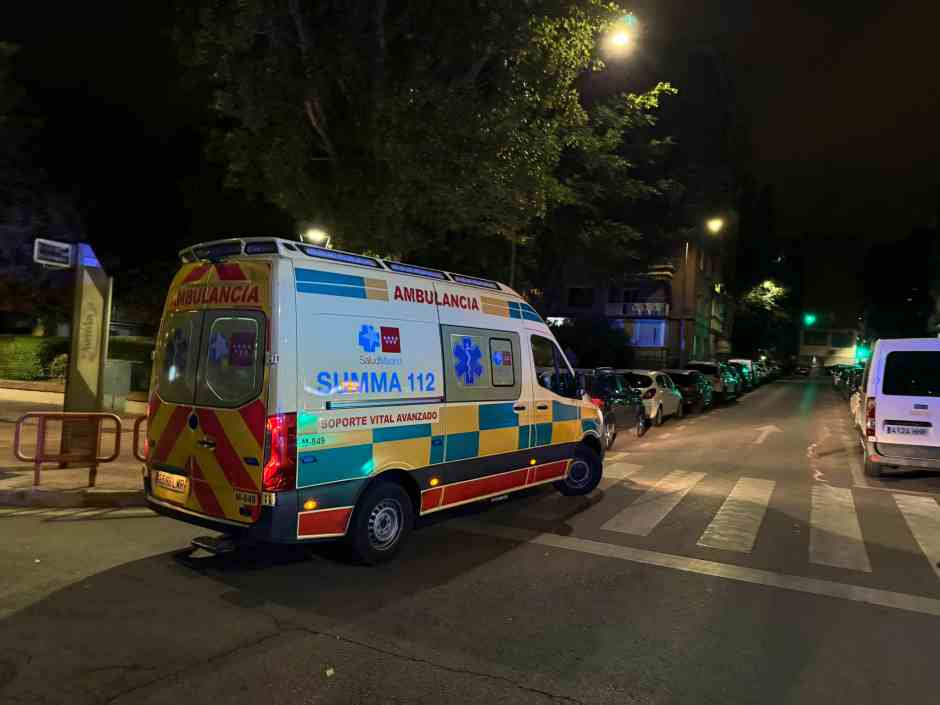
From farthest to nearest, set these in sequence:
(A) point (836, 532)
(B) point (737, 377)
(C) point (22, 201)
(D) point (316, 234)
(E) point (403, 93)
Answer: (B) point (737, 377), (C) point (22, 201), (D) point (316, 234), (E) point (403, 93), (A) point (836, 532)

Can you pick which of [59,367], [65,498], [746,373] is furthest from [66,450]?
[746,373]

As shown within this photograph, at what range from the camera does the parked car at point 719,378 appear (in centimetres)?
2664

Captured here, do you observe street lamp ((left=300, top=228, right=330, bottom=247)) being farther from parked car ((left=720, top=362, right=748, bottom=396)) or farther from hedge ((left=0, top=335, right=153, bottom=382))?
parked car ((left=720, top=362, right=748, bottom=396))

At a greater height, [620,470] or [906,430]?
[906,430]

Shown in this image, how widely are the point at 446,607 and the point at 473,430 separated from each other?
2.12 meters

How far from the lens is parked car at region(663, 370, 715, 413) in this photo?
21938 mm

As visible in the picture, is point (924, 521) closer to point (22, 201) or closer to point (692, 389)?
point (692, 389)

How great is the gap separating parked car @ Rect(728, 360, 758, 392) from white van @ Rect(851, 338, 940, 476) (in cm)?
2252

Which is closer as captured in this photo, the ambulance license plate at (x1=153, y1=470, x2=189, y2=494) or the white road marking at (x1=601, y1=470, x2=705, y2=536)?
the ambulance license plate at (x1=153, y1=470, x2=189, y2=494)

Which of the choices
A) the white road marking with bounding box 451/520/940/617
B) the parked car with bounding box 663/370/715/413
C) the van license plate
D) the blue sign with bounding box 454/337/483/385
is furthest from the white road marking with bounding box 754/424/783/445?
the blue sign with bounding box 454/337/483/385

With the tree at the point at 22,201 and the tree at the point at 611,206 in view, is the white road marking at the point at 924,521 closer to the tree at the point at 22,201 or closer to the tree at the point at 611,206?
the tree at the point at 611,206

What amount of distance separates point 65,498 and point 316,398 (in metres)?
4.36

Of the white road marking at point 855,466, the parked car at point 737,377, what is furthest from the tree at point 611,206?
the white road marking at point 855,466

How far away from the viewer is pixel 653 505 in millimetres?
8531
